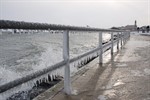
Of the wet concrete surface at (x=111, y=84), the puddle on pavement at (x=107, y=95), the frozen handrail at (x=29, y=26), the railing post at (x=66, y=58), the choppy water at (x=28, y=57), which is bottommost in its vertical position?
the choppy water at (x=28, y=57)

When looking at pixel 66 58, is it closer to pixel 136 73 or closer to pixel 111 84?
pixel 111 84

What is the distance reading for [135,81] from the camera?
5.60 metres

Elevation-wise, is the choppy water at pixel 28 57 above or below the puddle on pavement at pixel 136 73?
below

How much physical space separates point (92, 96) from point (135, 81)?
1433 millimetres

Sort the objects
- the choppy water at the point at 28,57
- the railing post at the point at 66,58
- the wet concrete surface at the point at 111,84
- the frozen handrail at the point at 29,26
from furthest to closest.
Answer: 1. the choppy water at the point at 28,57
2. the wet concrete surface at the point at 111,84
3. the railing post at the point at 66,58
4. the frozen handrail at the point at 29,26

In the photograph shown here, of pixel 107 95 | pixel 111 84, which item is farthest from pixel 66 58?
pixel 111 84

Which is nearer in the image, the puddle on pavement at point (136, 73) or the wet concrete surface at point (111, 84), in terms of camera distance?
the wet concrete surface at point (111, 84)

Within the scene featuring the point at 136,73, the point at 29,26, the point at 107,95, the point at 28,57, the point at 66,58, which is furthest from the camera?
the point at 28,57

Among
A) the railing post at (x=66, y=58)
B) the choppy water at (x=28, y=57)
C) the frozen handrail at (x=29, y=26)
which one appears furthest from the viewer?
the choppy water at (x=28, y=57)

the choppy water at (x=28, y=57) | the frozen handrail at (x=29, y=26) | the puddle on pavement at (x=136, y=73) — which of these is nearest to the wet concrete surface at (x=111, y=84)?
the puddle on pavement at (x=136, y=73)

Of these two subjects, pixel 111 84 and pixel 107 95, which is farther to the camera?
pixel 111 84

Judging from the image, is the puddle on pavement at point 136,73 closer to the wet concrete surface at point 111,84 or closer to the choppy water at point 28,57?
the wet concrete surface at point 111,84

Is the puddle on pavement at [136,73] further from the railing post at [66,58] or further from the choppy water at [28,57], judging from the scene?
the railing post at [66,58]

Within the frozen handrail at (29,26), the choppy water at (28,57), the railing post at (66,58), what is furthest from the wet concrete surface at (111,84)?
the frozen handrail at (29,26)
